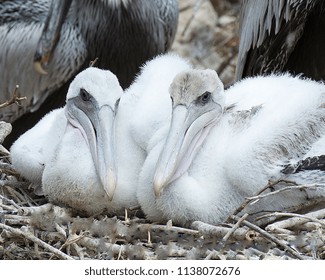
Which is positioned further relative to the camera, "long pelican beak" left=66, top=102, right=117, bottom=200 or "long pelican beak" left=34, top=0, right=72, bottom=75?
"long pelican beak" left=34, top=0, right=72, bottom=75

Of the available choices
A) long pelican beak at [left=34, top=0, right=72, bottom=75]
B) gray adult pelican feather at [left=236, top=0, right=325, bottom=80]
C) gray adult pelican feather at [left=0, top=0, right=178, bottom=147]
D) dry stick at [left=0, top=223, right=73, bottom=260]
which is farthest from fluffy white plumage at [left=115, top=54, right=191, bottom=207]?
gray adult pelican feather at [left=0, top=0, right=178, bottom=147]

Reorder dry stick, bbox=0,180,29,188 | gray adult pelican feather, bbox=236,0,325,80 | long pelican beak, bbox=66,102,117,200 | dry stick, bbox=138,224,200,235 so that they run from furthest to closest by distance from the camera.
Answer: gray adult pelican feather, bbox=236,0,325,80
dry stick, bbox=0,180,29,188
long pelican beak, bbox=66,102,117,200
dry stick, bbox=138,224,200,235

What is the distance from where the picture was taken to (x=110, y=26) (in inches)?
204

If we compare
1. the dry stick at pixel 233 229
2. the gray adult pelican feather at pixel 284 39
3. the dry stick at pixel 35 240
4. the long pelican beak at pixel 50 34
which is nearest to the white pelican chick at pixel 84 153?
the dry stick at pixel 35 240

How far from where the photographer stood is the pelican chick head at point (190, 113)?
11.2 ft

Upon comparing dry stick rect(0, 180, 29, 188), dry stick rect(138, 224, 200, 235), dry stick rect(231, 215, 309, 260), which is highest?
dry stick rect(231, 215, 309, 260)

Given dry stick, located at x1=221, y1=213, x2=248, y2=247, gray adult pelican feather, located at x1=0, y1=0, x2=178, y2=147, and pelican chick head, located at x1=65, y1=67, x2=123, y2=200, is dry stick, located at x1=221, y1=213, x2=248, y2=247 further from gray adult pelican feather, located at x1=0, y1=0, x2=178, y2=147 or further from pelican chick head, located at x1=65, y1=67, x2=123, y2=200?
gray adult pelican feather, located at x1=0, y1=0, x2=178, y2=147

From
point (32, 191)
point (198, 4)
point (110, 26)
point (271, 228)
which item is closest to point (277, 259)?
point (271, 228)

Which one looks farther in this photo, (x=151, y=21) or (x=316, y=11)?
(x=151, y=21)

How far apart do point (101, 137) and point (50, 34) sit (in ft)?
4.43

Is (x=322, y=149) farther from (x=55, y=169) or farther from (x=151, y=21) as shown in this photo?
(x=151, y=21)

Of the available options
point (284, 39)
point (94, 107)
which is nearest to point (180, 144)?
point (94, 107)

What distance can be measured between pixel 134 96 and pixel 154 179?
0.53 m

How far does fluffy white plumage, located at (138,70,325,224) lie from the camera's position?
11.1 feet
